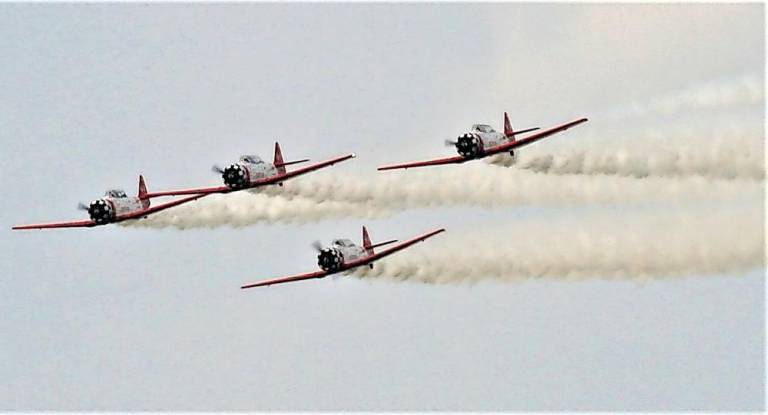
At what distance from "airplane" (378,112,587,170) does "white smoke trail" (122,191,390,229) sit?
18.9ft

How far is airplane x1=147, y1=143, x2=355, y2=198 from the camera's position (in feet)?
287

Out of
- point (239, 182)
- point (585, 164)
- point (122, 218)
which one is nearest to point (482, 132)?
point (585, 164)

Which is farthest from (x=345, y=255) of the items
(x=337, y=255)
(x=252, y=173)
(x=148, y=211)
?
(x=148, y=211)

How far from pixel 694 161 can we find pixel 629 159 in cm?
351

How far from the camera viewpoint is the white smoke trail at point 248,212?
293ft

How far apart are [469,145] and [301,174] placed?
380 inches

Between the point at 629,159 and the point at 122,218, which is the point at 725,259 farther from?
the point at 122,218

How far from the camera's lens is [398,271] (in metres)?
86.8

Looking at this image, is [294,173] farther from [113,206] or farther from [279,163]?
[113,206]

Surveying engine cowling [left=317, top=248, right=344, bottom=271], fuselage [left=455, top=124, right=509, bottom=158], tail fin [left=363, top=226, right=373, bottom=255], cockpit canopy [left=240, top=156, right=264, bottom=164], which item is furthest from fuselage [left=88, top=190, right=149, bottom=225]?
fuselage [left=455, top=124, right=509, bottom=158]

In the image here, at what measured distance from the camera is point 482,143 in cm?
8244

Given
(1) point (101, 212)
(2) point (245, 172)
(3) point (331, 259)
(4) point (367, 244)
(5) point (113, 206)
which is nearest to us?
(3) point (331, 259)

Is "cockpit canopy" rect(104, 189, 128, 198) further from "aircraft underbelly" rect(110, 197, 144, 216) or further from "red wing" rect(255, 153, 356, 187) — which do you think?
"red wing" rect(255, 153, 356, 187)

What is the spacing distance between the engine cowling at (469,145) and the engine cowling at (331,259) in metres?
7.77
